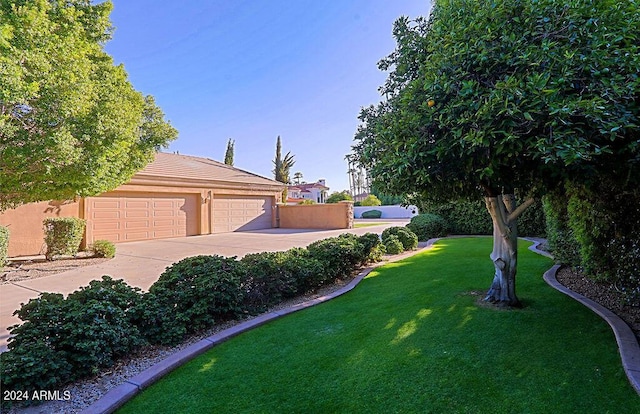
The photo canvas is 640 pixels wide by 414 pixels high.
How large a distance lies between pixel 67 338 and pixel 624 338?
17.7 feet

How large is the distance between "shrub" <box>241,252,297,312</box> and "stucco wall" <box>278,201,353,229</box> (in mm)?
14698

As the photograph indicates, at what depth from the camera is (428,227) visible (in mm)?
13539

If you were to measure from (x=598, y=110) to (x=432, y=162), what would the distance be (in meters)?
1.28

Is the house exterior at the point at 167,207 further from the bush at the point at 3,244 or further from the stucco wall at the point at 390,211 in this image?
the stucco wall at the point at 390,211

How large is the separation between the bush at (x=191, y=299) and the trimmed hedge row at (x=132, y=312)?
0.01 m

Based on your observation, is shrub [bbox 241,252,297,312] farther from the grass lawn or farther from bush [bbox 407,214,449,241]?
bush [bbox 407,214,449,241]

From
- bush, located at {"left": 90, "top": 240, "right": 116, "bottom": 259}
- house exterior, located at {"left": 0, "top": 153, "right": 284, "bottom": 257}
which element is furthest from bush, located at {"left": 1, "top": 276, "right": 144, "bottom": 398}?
house exterior, located at {"left": 0, "top": 153, "right": 284, "bottom": 257}

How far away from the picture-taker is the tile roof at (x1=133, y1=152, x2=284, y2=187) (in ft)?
51.6

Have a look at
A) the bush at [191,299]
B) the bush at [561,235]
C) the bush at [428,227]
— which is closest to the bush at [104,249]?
the bush at [191,299]

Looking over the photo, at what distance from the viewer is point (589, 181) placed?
2965 millimetres

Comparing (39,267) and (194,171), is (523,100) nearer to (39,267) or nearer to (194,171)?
(39,267)

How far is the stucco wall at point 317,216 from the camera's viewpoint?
66.8 ft

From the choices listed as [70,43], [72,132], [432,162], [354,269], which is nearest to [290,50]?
[70,43]

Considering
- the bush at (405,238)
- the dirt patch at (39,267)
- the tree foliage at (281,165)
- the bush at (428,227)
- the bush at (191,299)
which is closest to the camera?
the bush at (191,299)
